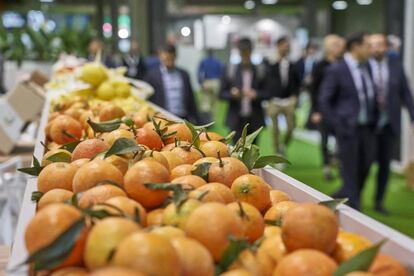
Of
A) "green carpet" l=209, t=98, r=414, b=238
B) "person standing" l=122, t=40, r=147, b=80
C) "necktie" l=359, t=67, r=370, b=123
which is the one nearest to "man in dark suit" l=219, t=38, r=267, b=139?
"green carpet" l=209, t=98, r=414, b=238

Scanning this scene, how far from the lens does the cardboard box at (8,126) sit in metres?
5.26

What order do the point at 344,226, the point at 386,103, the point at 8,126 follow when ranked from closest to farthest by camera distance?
the point at 344,226, the point at 8,126, the point at 386,103

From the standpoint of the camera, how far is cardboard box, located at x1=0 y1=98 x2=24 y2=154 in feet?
17.3

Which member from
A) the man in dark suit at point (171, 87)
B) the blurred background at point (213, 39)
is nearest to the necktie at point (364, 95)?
the blurred background at point (213, 39)

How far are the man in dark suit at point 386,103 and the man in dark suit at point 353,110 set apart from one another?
0.12 meters

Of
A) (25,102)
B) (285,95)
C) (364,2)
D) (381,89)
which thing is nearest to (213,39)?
(364,2)

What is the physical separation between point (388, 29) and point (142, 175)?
8997 millimetres

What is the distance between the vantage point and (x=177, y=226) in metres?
1.66

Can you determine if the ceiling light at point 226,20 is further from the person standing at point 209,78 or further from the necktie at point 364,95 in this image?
the necktie at point 364,95

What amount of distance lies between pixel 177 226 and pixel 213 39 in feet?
71.5

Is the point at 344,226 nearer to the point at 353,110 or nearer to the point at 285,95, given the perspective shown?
the point at 353,110

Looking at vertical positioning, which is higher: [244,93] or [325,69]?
[325,69]

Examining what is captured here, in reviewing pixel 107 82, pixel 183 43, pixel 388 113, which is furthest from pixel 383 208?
pixel 183 43

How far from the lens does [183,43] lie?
21.5 metres
